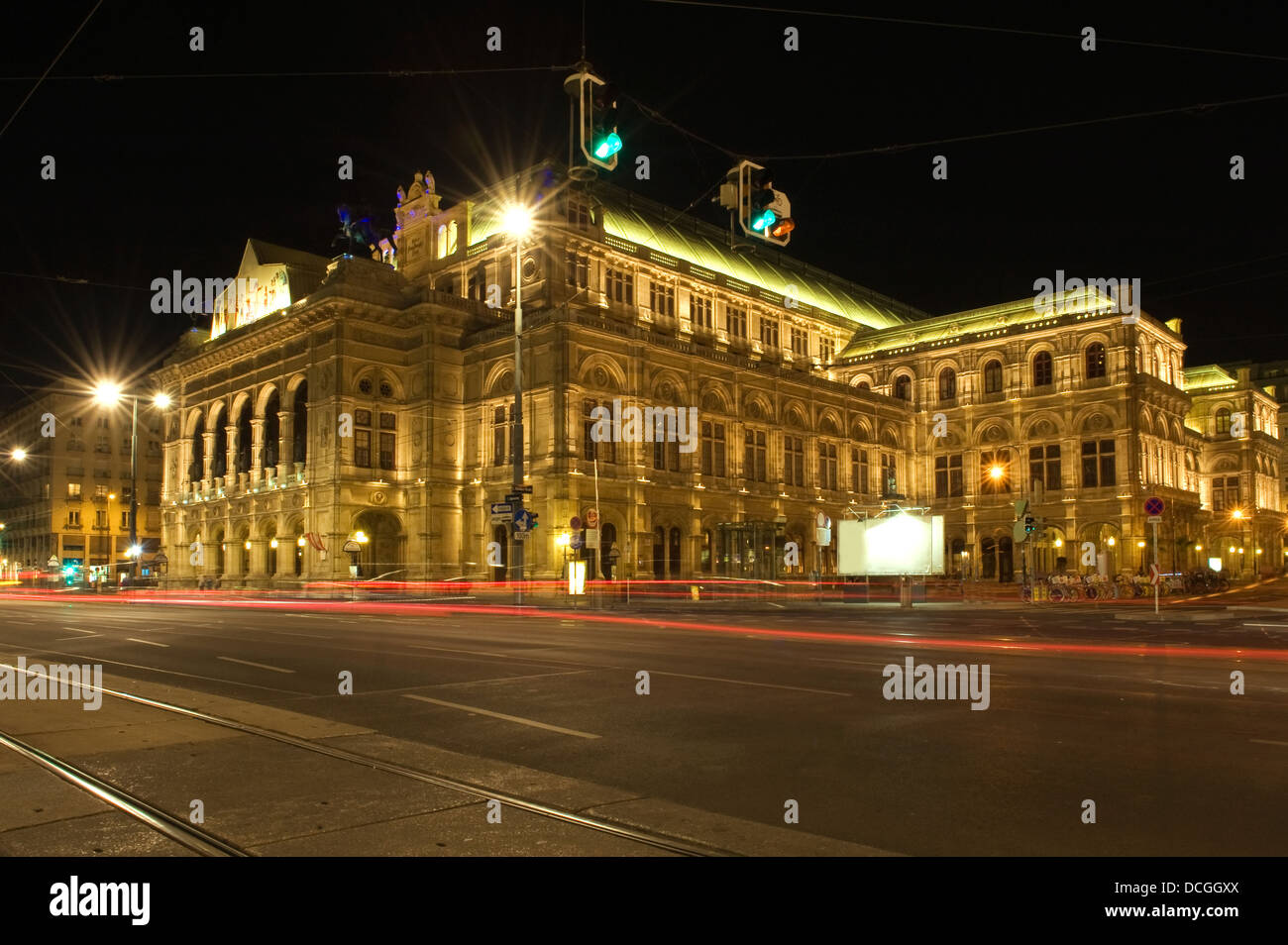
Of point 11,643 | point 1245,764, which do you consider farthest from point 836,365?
point 1245,764

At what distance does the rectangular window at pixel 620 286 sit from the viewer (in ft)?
204

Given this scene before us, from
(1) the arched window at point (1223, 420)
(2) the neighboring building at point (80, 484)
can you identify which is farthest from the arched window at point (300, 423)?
(1) the arched window at point (1223, 420)

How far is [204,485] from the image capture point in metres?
65.9

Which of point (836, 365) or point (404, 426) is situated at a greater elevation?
point (836, 365)

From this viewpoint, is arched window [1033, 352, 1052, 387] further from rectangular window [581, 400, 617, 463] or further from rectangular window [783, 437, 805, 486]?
rectangular window [581, 400, 617, 463]

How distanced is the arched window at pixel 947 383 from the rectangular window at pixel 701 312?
63.6 feet

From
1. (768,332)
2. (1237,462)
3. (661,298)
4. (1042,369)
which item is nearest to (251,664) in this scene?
(661,298)

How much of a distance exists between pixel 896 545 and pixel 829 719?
24665mm

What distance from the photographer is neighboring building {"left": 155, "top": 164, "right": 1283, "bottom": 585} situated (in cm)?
5431

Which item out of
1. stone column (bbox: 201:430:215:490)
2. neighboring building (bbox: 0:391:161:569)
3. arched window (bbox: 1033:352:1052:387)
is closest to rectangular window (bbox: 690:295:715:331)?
arched window (bbox: 1033:352:1052:387)

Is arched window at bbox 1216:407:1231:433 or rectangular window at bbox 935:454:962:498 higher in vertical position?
arched window at bbox 1216:407:1231:433

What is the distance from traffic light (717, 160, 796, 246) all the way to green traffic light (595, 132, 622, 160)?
10.1 feet
